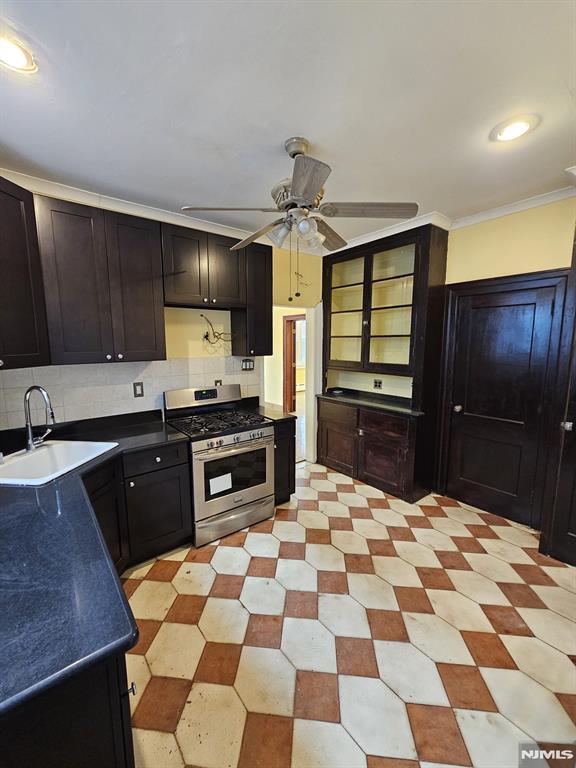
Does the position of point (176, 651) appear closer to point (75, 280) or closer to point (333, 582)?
point (333, 582)

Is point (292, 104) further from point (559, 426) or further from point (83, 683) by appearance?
point (559, 426)

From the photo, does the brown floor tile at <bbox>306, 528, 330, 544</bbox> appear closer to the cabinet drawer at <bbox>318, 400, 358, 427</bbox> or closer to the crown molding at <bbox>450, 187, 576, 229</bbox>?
the cabinet drawer at <bbox>318, 400, 358, 427</bbox>

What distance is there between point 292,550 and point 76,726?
6.00ft

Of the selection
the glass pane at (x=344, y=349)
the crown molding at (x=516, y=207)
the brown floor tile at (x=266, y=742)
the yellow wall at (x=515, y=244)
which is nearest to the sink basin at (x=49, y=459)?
the brown floor tile at (x=266, y=742)

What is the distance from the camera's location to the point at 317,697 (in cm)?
141

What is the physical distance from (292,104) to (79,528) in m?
1.95

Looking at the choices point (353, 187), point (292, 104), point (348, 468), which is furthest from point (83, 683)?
point (348, 468)

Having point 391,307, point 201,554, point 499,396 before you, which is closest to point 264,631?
point 201,554

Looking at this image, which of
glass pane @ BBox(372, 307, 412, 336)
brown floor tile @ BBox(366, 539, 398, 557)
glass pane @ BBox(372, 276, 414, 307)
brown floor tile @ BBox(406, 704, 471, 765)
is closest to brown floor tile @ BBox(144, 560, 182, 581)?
brown floor tile @ BBox(366, 539, 398, 557)

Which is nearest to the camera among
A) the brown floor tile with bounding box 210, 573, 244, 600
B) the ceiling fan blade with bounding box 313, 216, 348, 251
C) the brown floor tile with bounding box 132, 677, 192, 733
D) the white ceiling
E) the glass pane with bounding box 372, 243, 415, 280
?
the white ceiling

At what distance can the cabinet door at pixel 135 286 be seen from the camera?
7.39ft

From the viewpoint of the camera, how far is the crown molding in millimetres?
2328

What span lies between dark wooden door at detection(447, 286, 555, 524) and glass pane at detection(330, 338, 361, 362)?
109 centimetres

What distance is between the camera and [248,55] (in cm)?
120
